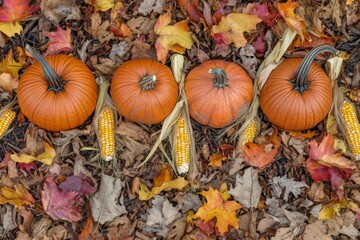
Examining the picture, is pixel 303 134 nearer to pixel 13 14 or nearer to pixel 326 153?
pixel 326 153

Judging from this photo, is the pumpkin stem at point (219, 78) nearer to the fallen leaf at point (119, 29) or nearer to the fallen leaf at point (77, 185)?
Answer: the fallen leaf at point (119, 29)

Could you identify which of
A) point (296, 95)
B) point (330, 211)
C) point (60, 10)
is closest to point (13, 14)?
point (60, 10)

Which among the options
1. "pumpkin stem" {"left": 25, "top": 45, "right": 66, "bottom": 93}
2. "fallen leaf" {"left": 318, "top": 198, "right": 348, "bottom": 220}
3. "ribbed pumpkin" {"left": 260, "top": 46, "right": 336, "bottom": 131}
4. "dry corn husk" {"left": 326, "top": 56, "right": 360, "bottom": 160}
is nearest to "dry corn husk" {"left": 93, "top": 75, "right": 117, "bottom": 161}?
"pumpkin stem" {"left": 25, "top": 45, "right": 66, "bottom": 93}

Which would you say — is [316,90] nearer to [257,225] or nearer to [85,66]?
[257,225]

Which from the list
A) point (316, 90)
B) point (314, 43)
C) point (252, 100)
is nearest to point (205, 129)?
point (252, 100)

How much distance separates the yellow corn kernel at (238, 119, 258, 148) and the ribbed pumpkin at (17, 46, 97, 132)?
140 centimetres

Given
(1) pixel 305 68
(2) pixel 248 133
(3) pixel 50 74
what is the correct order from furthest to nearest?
(2) pixel 248 133
(1) pixel 305 68
(3) pixel 50 74

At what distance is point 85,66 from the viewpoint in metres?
4.19

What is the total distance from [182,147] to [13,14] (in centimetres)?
197

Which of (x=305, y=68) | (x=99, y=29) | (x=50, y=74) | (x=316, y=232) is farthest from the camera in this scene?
(x=99, y=29)

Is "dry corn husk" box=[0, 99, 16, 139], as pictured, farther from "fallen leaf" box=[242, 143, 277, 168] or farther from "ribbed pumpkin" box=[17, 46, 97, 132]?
"fallen leaf" box=[242, 143, 277, 168]

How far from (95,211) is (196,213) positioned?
89 centimetres

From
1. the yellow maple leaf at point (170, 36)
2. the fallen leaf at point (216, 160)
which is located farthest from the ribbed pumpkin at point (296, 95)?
the yellow maple leaf at point (170, 36)

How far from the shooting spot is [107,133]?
4.15 metres
